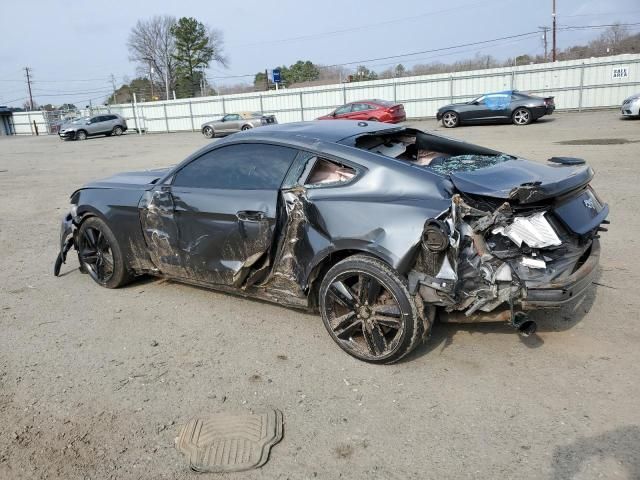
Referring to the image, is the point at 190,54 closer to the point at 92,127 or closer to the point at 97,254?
the point at 92,127

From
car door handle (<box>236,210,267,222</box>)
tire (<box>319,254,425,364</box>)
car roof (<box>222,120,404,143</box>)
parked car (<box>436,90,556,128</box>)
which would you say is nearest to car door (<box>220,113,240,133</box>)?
parked car (<box>436,90,556,128</box>)

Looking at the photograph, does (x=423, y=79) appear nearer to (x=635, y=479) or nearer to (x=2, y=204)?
(x=2, y=204)

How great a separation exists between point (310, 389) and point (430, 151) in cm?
242

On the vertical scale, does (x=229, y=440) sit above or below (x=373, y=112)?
below

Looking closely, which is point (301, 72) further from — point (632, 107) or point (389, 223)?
point (389, 223)

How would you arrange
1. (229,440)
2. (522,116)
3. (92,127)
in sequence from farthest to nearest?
(92,127)
(522,116)
(229,440)

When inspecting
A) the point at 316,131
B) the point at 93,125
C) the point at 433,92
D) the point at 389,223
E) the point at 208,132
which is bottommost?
the point at 208,132

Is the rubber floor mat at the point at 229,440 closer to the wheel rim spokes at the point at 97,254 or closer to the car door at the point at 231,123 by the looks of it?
the wheel rim spokes at the point at 97,254

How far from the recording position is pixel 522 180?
138 inches

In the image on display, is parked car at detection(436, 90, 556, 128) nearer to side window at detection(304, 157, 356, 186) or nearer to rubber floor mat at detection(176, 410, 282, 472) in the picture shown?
side window at detection(304, 157, 356, 186)

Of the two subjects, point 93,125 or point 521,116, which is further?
point 93,125

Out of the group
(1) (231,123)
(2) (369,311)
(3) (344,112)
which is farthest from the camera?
(1) (231,123)

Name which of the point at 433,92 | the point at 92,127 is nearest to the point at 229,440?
the point at 433,92

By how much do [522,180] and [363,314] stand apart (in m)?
1.40
